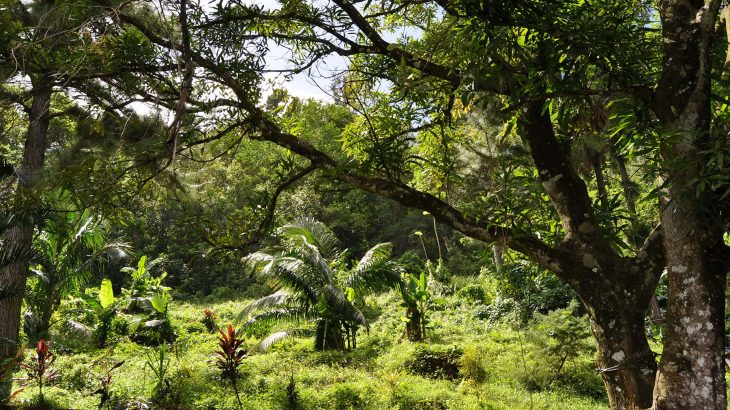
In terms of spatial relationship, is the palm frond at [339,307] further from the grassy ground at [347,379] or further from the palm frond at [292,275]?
the grassy ground at [347,379]

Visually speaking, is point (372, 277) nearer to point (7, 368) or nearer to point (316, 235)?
point (316, 235)

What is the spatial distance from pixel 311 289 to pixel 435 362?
8.60 ft

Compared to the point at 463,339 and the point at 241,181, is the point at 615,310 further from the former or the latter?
the point at 241,181

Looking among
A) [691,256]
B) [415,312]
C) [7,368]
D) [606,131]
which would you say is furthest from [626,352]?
[415,312]

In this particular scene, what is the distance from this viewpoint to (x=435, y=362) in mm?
8430

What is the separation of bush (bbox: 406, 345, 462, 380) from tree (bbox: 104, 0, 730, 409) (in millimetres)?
5331

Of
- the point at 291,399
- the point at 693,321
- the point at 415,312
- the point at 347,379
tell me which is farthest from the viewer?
the point at 415,312

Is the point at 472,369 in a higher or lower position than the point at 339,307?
lower

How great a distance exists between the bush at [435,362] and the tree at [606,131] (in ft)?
17.5

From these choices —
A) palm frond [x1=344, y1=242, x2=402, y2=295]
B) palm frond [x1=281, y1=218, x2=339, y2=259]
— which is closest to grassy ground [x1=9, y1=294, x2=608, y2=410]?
palm frond [x1=344, y1=242, x2=402, y2=295]

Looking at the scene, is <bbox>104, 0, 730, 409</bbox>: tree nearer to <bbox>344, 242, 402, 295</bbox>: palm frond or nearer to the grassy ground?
the grassy ground

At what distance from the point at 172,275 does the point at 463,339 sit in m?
14.7

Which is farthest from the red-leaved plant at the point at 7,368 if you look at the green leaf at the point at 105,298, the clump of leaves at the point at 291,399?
the green leaf at the point at 105,298

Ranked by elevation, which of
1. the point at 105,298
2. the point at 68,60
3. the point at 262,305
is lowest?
the point at 262,305
